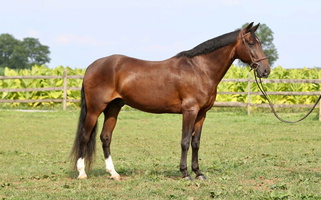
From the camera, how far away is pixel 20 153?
11.0m

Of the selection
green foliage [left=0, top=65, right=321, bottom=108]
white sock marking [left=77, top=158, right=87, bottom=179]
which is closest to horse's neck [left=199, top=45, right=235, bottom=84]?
white sock marking [left=77, top=158, right=87, bottom=179]

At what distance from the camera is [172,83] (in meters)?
7.81

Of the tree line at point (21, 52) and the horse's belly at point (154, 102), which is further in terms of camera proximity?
the tree line at point (21, 52)

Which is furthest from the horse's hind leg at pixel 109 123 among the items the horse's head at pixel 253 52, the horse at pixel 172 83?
the horse's head at pixel 253 52

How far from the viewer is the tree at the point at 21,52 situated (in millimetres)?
88688

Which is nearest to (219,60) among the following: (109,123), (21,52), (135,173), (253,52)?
(253,52)

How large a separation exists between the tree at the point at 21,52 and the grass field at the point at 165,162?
239 ft

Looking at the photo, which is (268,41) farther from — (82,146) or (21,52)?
(82,146)

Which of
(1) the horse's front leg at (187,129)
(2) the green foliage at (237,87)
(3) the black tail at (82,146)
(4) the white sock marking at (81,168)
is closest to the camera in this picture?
(1) the horse's front leg at (187,129)

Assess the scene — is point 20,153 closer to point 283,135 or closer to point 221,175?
point 221,175

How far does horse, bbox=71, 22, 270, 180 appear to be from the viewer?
7.69 meters

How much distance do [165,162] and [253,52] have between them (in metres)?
3.15

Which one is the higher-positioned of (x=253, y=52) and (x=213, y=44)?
(x=213, y=44)

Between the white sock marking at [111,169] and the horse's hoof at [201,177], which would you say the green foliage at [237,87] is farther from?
the white sock marking at [111,169]
